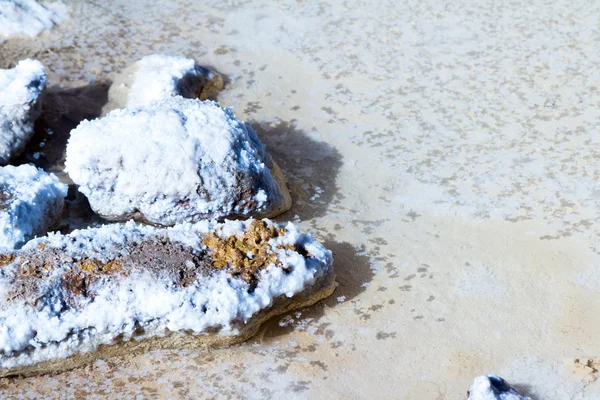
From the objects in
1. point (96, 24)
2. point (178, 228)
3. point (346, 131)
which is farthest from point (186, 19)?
point (178, 228)

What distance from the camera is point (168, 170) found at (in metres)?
2.36

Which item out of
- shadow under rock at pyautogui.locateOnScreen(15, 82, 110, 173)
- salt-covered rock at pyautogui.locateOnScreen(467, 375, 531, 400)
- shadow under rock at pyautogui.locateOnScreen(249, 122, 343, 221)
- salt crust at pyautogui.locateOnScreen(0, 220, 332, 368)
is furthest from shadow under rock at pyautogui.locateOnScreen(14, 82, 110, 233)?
salt-covered rock at pyautogui.locateOnScreen(467, 375, 531, 400)

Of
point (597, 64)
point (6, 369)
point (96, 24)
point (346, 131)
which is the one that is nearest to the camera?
point (6, 369)

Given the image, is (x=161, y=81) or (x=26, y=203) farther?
(x=161, y=81)

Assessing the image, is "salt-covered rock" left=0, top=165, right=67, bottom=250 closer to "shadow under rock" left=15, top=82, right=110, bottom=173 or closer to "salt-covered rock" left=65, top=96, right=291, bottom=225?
"salt-covered rock" left=65, top=96, right=291, bottom=225

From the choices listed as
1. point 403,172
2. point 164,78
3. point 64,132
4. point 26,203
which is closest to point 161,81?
point 164,78

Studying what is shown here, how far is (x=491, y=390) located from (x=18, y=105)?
1802 millimetres

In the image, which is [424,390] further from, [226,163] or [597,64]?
[597,64]

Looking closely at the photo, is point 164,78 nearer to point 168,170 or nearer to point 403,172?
point 168,170

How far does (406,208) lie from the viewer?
2.54m

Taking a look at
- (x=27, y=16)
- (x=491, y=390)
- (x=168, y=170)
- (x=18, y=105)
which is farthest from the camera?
(x=27, y=16)

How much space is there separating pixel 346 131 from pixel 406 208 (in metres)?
0.50

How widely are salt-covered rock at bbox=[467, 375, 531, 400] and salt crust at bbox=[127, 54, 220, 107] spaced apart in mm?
1464

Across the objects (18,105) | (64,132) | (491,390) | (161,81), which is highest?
(491,390)
